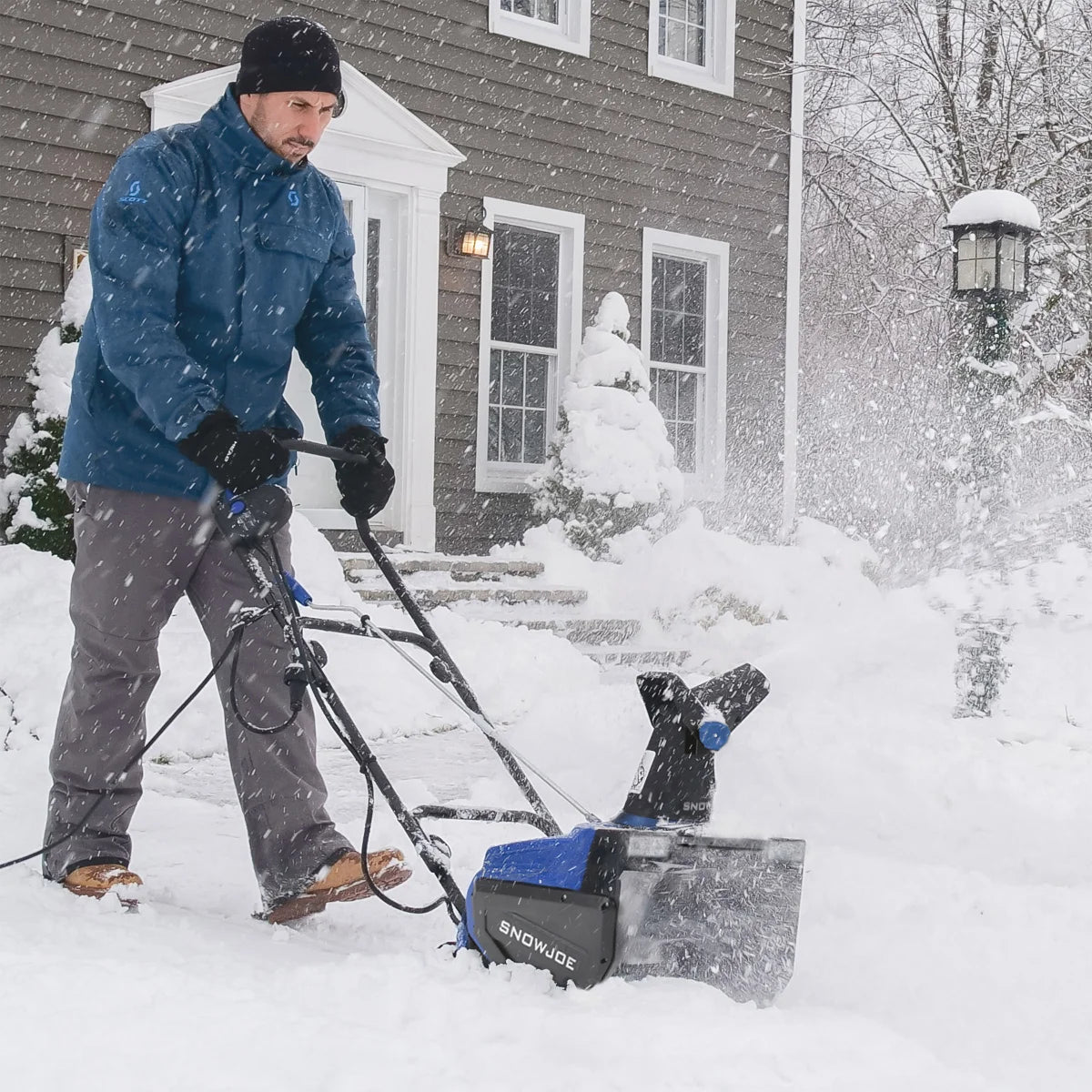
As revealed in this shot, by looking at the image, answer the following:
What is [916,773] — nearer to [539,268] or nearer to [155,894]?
[155,894]


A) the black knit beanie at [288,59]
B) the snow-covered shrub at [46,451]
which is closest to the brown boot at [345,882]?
the black knit beanie at [288,59]

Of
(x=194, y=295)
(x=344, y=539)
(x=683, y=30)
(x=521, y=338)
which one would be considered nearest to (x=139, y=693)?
(x=194, y=295)

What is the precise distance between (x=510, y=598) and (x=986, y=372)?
3366 mm

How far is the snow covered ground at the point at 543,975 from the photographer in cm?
233

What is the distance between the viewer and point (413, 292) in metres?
9.55

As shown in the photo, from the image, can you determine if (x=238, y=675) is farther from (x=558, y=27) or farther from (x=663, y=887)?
(x=558, y=27)

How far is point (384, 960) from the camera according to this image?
278 cm

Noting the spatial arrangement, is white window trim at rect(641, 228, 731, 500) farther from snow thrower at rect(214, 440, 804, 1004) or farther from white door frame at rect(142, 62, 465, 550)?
snow thrower at rect(214, 440, 804, 1004)

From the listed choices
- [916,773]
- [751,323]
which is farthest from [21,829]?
[751,323]

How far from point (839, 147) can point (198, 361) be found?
18918 millimetres

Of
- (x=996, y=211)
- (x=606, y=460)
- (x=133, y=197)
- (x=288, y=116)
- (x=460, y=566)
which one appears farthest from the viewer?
(x=606, y=460)

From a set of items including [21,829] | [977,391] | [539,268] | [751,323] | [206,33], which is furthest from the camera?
[751,323]

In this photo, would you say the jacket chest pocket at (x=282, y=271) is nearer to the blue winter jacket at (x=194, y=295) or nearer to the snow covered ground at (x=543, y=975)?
the blue winter jacket at (x=194, y=295)

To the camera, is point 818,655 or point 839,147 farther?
point 839,147
